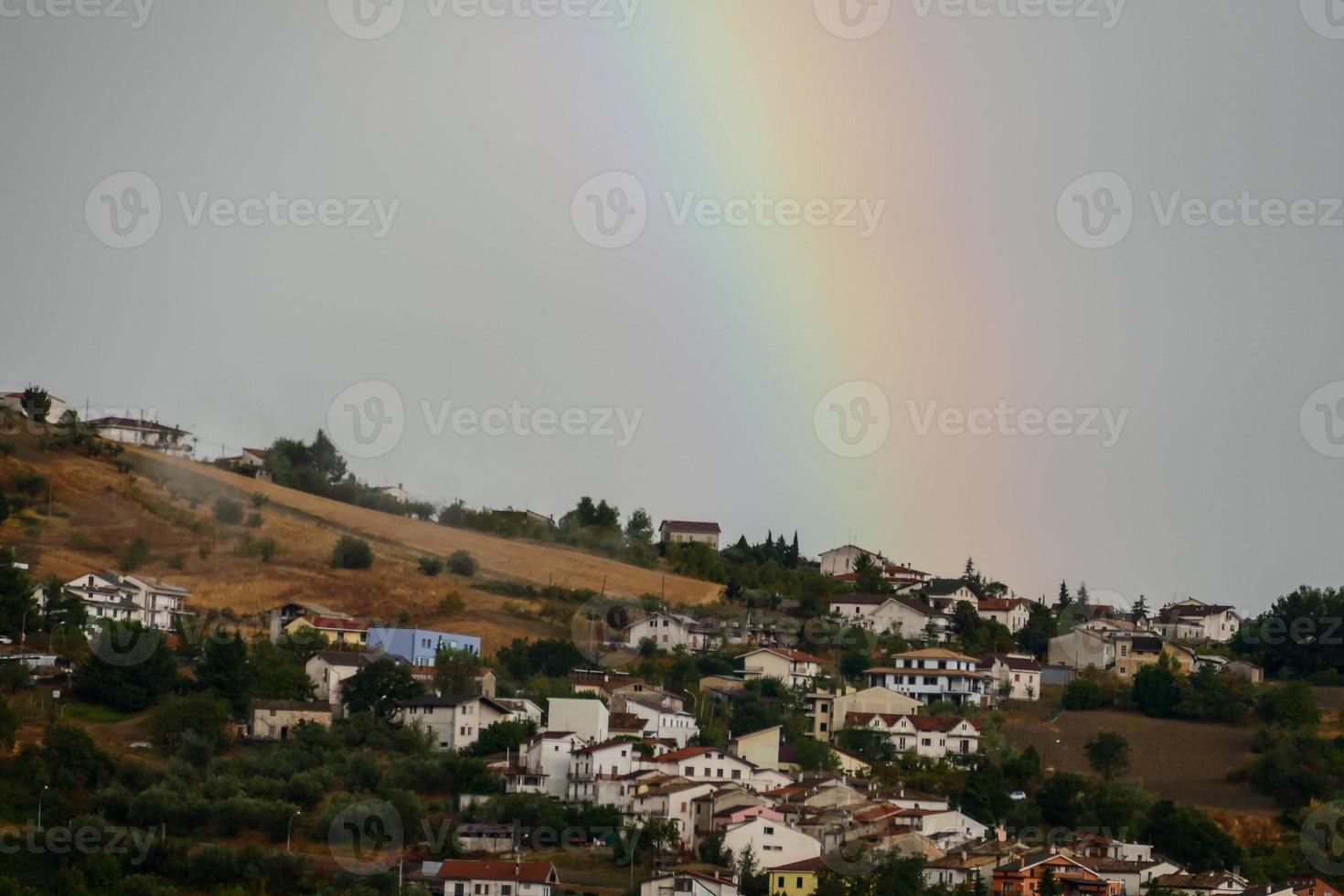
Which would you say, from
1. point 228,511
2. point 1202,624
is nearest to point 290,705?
point 228,511

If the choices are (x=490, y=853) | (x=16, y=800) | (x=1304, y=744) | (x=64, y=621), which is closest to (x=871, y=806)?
(x=490, y=853)

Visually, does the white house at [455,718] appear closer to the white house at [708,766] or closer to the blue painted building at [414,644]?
the white house at [708,766]
